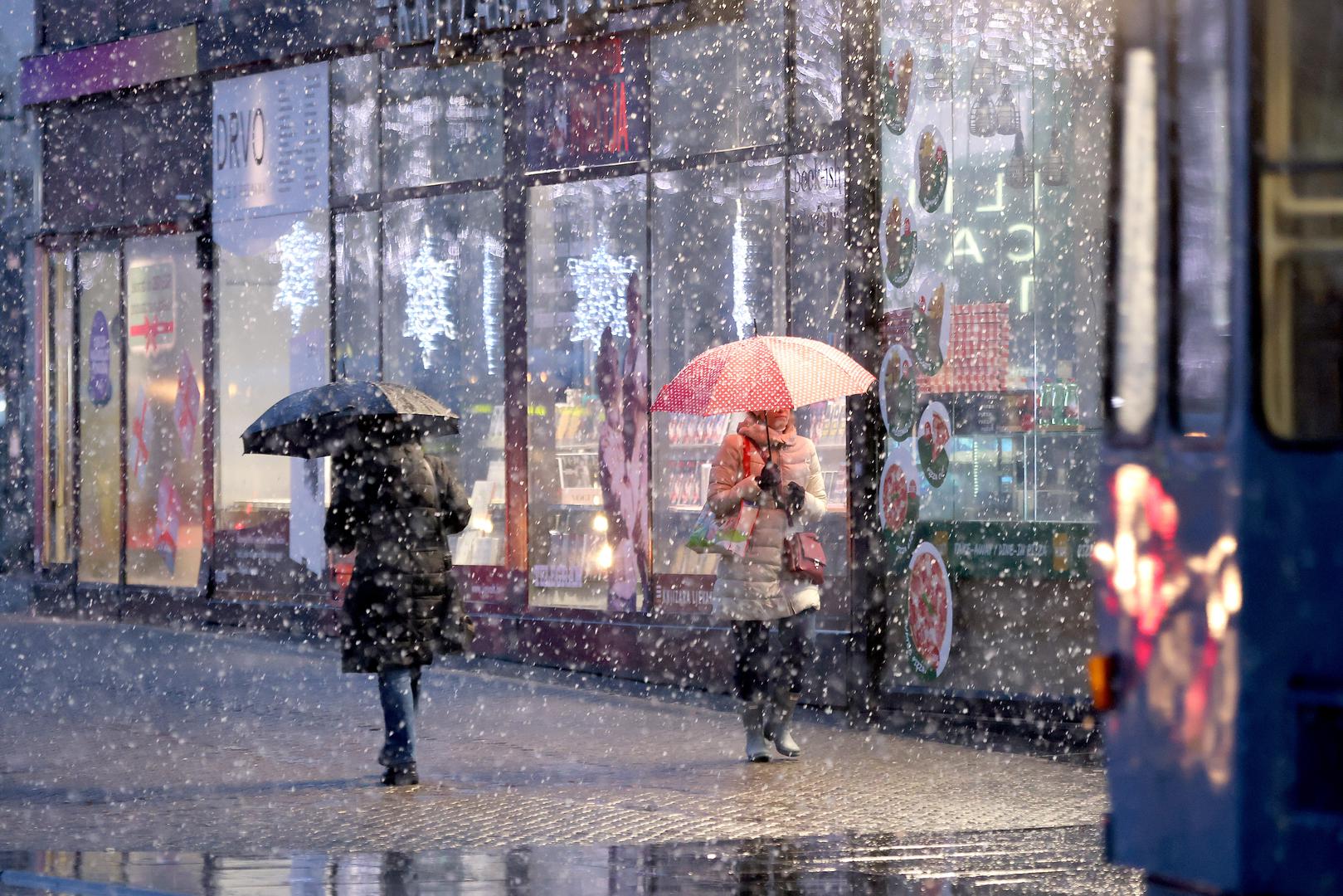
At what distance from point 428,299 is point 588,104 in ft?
7.93

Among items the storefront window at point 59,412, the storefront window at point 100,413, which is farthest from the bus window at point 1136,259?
the storefront window at point 59,412

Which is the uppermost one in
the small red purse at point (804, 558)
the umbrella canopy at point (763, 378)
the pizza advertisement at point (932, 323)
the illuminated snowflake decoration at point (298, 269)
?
the illuminated snowflake decoration at point (298, 269)

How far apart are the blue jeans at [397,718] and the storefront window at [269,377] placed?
8.08 metres

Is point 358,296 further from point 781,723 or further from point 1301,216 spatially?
point 1301,216

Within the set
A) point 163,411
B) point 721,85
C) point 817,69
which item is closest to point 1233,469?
point 817,69

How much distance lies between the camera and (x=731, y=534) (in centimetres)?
1078

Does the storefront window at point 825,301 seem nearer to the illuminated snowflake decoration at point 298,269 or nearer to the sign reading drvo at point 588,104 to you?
the sign reading drvo at point 588,104

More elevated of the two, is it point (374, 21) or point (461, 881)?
point (374, 21)

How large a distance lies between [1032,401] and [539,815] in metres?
4.30

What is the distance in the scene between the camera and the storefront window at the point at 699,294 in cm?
1442

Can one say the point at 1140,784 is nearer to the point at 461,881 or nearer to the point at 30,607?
the point at 461,881

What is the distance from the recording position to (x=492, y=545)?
16.5 m

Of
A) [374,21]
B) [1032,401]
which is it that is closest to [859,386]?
[1032,401]

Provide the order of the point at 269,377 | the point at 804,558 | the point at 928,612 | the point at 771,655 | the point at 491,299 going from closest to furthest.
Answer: the point at 804,558 → the point at 771,655 → the point at 928,612 → the point at 491,299 → the point at 269,377
